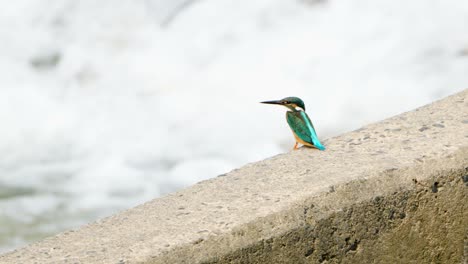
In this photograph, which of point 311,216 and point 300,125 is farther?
point 300,125

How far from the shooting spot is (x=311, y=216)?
220 centimetres

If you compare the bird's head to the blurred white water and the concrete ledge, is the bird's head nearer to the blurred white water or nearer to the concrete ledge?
the concrete ledge

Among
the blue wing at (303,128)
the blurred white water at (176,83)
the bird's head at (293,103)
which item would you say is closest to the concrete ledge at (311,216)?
the blue wing at (303,128)

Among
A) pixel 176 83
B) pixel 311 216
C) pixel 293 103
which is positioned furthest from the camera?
pixel 176 83

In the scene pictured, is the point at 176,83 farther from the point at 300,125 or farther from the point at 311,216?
the point at 311,216

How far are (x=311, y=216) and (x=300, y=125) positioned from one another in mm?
561

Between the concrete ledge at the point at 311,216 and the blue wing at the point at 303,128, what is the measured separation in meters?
0.08

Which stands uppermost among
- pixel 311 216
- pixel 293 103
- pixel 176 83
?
pixel 293 103

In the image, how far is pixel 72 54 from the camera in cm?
729

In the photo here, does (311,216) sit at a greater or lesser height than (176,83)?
greater

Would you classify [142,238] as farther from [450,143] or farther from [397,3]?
[397,3]

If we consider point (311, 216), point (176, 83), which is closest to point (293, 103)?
point (311, 216)

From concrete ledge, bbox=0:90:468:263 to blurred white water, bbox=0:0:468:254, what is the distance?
9.74ft

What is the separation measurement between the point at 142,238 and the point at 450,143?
666mm
